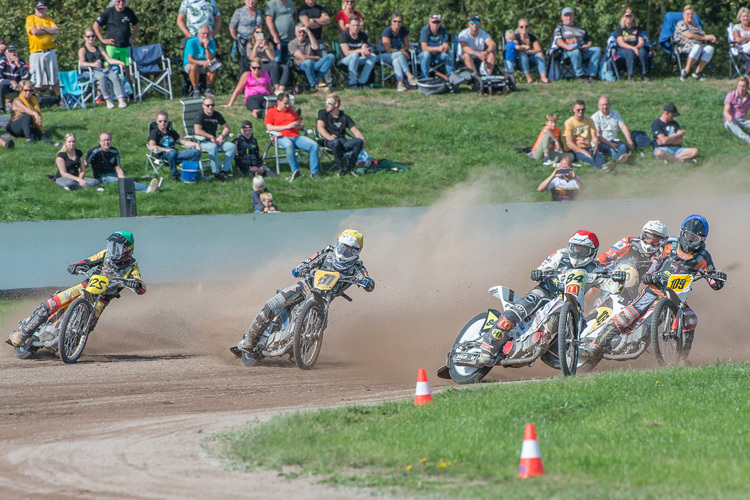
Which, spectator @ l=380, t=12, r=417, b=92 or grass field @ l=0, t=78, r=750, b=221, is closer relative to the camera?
grass field @ l=0, t=78, r=750, b=221

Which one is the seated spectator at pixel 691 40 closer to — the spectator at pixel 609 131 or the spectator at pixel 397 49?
the spectator at pixel 609 131

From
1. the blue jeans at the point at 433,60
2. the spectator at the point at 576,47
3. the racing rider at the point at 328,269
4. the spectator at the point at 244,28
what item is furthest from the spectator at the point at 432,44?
the racing rider at the point at 328,269

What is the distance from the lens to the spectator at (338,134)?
20.2m

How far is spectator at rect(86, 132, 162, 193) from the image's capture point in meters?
19.0

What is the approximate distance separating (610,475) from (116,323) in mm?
9927

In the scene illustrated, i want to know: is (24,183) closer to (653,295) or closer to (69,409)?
(69,409)

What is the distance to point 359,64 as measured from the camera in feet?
80.3

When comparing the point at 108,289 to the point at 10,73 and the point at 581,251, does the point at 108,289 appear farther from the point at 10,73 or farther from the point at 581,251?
the point at 10,73

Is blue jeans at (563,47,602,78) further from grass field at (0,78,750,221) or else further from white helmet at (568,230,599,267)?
white helmet at (568,230,599,267)

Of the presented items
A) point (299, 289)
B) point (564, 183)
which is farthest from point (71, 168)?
point (564, 183)

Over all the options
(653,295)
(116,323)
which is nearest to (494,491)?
(653,295)

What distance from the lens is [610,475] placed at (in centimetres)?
664

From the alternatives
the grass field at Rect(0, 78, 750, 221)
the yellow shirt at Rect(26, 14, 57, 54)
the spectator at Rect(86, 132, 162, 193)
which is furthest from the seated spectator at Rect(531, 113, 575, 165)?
the yellow shirt at Rect(26, 14, 57, 54)

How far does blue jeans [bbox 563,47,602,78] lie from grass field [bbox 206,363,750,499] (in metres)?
17.3
